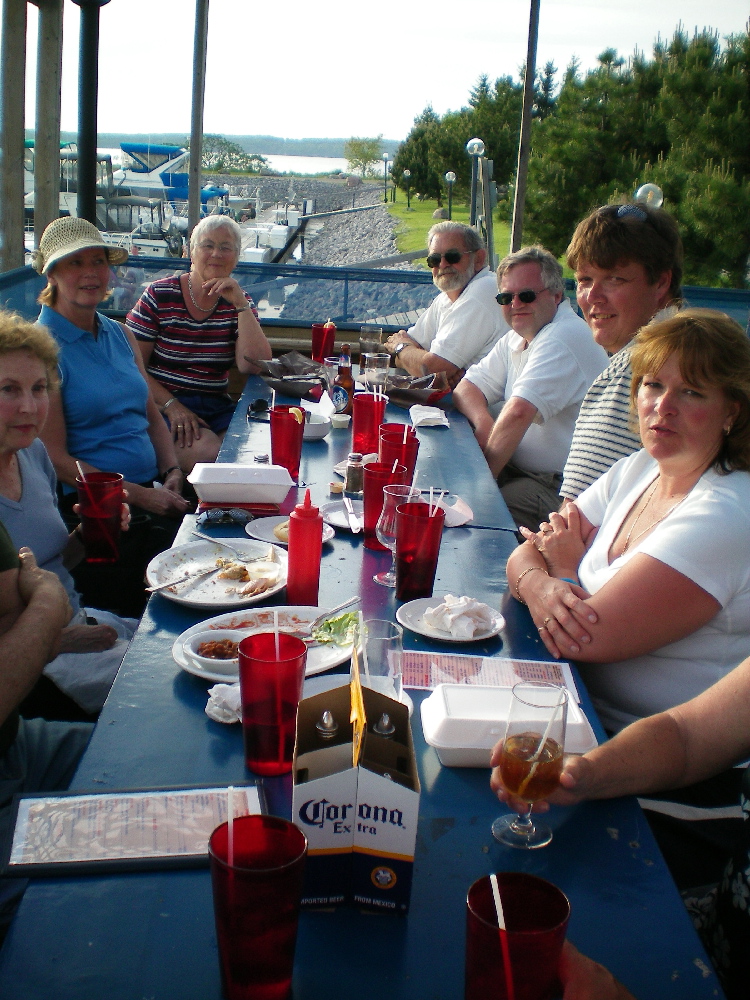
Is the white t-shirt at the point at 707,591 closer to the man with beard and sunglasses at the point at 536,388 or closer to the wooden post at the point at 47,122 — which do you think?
the man with beard and sunglasses at the point at 536,388

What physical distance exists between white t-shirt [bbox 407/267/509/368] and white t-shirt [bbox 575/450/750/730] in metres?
3.11

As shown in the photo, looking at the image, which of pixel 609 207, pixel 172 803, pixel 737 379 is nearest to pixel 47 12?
pixel 609 207

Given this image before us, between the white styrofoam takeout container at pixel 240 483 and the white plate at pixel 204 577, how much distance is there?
0.26m

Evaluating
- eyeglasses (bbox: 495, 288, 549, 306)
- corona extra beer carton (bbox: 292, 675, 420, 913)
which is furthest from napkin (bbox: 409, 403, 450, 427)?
corona extra beer carton (bbox: 292, 675, 420, 913)

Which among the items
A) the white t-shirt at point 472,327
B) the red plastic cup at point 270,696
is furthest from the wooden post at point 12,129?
the red plastic cup at point 270,696

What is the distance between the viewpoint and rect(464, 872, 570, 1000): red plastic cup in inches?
32.8

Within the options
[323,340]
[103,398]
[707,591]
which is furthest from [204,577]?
[323,340]

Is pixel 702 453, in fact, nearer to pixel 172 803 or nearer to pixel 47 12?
pixel 172 803

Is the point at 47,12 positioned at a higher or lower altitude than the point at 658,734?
higher

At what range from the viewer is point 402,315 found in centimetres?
685

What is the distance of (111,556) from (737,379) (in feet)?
5.93

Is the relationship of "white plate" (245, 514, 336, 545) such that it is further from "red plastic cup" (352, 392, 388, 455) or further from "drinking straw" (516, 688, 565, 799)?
"drinking straw" (516, 688, 565, 799)

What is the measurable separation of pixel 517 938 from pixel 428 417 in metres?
3.21

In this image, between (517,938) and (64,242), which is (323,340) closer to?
(64,242)
